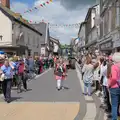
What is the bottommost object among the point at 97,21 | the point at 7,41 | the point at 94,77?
the point at 94,77

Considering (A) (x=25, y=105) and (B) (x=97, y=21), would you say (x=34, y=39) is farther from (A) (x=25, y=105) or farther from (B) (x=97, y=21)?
(A) (x=25, y=105)

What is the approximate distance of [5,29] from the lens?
31797 millimetres

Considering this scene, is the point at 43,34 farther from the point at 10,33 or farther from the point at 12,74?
the point at 12,74

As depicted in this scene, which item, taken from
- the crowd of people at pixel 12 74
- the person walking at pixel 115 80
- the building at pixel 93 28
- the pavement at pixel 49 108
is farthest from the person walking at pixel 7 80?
the building at pixel 93 28

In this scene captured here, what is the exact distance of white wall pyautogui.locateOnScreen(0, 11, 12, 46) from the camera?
31.6 meters

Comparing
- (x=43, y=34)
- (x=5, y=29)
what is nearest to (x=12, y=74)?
(x=5, y=29)

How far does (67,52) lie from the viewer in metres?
57.2

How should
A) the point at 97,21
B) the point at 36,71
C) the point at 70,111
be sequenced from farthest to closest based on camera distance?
the point at 97,21 < the point at 36,71 < the point at 70,111

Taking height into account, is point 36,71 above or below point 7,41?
below

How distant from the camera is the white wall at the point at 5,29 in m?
31.6

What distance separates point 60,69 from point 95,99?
3.28 metres

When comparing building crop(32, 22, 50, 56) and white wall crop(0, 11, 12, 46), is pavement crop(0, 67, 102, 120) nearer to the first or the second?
white wall crop(0, 11, 12, 46)

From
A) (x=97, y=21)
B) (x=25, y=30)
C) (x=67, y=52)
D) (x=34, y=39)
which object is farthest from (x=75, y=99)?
(x=67, y=52)

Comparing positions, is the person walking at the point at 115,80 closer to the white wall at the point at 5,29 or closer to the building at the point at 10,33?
the building at the point at 10,33
